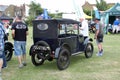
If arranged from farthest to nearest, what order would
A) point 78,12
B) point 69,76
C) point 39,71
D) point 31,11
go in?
1. point 31,11
2. point 78,12
3. point 39,71
4. point 69,76

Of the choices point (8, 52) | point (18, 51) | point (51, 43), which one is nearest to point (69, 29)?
point (51, 43)

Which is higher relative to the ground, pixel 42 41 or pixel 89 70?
pixel 42 41

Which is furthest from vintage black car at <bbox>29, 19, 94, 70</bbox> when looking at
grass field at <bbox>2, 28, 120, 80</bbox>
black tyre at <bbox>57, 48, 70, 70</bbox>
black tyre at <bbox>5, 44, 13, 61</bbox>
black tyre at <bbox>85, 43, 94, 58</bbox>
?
black tyre at <bbox>5, 44, 13, 61</bbox>

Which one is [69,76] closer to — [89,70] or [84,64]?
[89,70]

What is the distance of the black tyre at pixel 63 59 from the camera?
882 centimetres

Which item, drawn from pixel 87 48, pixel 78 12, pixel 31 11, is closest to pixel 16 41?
pixel 87 48

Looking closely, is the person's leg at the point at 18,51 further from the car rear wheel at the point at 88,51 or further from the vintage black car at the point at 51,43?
the car rear wheel at the point at 88,51

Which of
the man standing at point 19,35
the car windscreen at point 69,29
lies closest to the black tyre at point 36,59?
the man standing at point 19,35

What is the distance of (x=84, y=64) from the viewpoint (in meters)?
9.82

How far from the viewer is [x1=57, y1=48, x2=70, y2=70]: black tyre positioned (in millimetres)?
8820

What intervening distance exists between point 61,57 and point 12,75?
1610 mm

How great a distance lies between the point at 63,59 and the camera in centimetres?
906

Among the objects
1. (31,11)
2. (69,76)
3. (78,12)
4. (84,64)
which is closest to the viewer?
(69,76)

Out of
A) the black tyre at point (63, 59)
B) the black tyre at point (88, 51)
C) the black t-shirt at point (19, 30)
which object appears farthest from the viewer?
the black tyre at point (88, 51)
